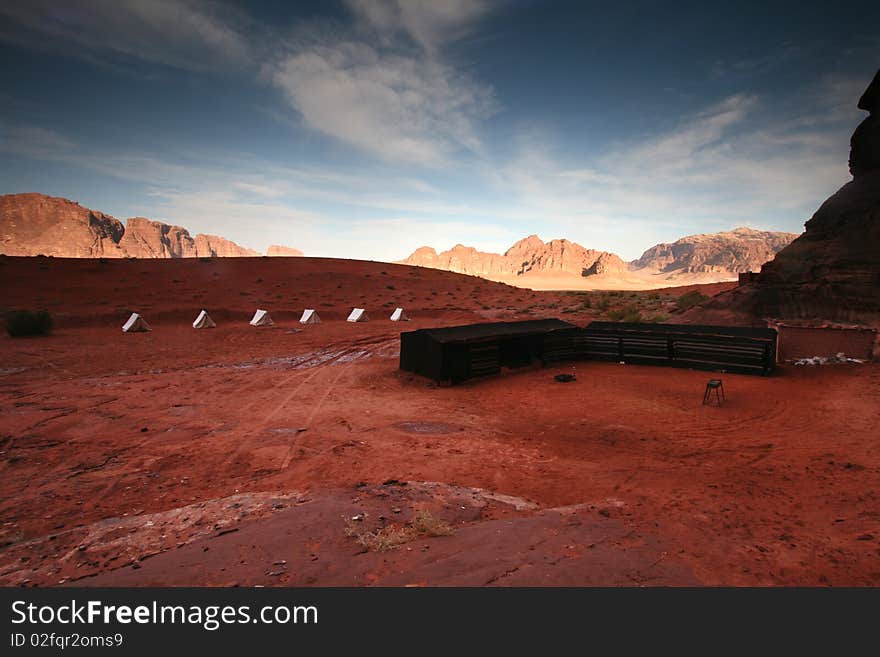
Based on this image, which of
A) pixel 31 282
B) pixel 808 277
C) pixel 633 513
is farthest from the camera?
pixel 31 282

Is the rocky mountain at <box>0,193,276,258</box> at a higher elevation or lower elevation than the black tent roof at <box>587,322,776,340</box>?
higher

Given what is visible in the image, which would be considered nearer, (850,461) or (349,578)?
(349,578)

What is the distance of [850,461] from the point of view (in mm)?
7605

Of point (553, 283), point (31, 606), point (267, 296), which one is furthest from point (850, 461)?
point (553, 283)

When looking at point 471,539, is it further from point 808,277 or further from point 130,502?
point 808,277

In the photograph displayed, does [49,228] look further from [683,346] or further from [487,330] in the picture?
[683,346]

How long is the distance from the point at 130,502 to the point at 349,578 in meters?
4.60

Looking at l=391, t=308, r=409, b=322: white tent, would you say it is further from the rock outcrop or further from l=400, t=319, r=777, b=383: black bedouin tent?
the rock outcrop

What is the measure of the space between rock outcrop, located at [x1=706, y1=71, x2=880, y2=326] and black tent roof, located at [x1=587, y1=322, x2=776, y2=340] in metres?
3.46

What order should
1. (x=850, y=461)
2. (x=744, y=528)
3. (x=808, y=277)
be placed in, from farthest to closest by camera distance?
(x=808, y=277)
(x=850, y=461)
(x=744, y=528)

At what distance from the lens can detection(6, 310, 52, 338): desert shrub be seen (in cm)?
2273

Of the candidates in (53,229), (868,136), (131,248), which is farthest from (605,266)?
(53,229)

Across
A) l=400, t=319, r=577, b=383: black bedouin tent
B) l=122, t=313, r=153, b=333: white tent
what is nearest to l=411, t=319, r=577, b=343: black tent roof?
l=400, t=319, r=577, b=383: black bedouin tent

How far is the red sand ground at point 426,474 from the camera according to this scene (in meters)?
4.24
